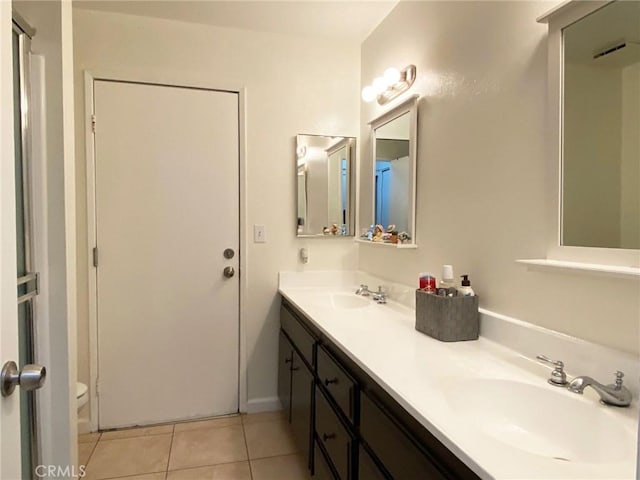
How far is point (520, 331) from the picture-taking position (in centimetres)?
123

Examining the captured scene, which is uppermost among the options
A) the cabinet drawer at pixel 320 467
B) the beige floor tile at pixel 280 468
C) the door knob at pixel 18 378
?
the door knob at pixel 18 378

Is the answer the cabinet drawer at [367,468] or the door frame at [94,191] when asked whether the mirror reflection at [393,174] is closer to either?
the door frame at [94,191]

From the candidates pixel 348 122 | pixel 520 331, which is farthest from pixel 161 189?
pixel 520 331

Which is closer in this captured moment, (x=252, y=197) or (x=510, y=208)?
(x=510, y=208)

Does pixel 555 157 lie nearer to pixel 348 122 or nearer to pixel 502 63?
pixel 502 63

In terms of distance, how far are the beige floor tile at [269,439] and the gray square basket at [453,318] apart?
119 cm

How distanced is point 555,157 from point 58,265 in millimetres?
1591

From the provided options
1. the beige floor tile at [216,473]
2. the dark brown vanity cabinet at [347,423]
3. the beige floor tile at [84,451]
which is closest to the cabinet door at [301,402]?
the dark brown vanity cabinet at [347,423]

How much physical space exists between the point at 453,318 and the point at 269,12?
1877 millimetres

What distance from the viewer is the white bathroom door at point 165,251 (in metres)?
2.23

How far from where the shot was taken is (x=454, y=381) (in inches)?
39.7

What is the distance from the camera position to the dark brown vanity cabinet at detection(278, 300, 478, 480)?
2.81ft

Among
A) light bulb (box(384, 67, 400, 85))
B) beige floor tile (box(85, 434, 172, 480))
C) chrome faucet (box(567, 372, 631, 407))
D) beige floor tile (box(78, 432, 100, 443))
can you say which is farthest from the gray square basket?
beige floor tile (box(78, 432, 100, 443))

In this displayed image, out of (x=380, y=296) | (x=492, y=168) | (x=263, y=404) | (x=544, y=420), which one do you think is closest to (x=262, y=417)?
(x=263, y=404)
